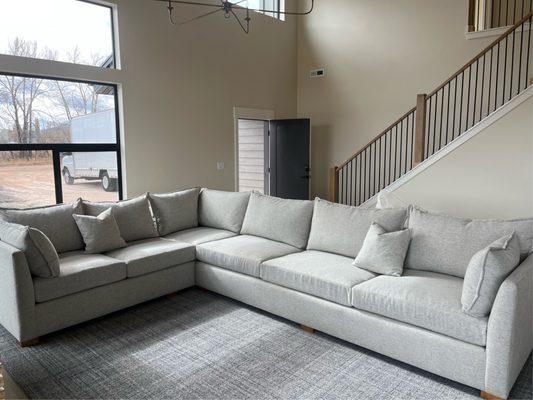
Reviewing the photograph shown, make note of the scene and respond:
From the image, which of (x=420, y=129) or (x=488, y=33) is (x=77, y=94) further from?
(x=488, y=33)

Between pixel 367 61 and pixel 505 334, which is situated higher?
pixel 367 61

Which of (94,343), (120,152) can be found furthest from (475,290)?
(120,152)

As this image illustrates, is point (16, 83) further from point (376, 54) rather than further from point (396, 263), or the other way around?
point (376, 54)

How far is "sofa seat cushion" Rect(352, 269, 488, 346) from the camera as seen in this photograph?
238cm

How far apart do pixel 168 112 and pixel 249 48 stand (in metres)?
2.06

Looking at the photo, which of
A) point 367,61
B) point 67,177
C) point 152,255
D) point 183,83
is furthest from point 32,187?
point 367,61

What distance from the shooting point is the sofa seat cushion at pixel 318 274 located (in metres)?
2.97

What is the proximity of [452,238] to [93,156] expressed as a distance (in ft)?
14.2

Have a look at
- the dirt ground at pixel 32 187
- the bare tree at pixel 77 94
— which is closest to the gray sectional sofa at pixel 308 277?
the dirt ground at pixel 32 187

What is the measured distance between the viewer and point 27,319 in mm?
2934

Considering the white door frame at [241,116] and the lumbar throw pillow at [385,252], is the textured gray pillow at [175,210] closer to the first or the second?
the white door frame at [241,116]

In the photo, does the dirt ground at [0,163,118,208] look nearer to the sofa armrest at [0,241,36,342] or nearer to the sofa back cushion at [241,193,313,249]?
the sofa armrest at [0,241,36,342]

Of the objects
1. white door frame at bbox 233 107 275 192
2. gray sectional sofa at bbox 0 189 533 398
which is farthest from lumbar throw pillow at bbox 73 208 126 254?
white door frame at bbox 233 107 275 192

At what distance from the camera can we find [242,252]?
12.3ft
